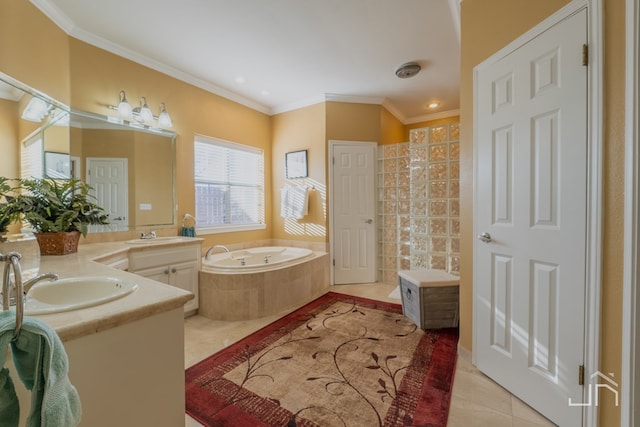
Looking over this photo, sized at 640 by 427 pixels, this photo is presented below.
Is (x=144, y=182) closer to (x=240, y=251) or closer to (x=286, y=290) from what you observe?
(x=240, y=251)

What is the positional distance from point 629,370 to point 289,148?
3712 millimetres

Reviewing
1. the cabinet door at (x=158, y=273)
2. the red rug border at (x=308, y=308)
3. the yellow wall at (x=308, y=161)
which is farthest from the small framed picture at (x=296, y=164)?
the cabinet door at (x=158, y=273)

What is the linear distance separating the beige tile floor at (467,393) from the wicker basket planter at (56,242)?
109cm

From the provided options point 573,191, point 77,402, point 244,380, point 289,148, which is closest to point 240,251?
point 289,148

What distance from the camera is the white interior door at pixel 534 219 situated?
1214mm

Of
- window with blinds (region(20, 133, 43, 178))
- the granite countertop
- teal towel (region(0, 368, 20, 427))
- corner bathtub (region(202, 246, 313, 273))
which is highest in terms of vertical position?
window with blinds (region(20, 133, 43, 178))

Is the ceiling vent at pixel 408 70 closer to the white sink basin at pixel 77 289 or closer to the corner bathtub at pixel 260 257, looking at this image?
the corner bathtub at pixel 260 257

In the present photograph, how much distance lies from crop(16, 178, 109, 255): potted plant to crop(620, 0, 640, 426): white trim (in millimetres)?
2779

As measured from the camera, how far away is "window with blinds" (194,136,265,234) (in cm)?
321

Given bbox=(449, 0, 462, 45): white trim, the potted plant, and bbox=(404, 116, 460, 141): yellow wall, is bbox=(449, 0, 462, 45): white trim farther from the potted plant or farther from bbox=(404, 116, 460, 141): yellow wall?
the potted plant

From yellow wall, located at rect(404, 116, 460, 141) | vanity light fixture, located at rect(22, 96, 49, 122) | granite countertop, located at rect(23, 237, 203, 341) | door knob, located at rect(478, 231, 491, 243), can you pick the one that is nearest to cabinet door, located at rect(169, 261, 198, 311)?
granite countertop, located at rect(23, 237, 203, 341)

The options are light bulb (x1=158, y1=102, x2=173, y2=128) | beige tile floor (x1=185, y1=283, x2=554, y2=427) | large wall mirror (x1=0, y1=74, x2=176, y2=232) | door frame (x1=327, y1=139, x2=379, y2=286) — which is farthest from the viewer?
door frame (x1=327, y1=139, x2=379, y2=286)

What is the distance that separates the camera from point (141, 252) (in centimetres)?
218

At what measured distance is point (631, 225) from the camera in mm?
989
